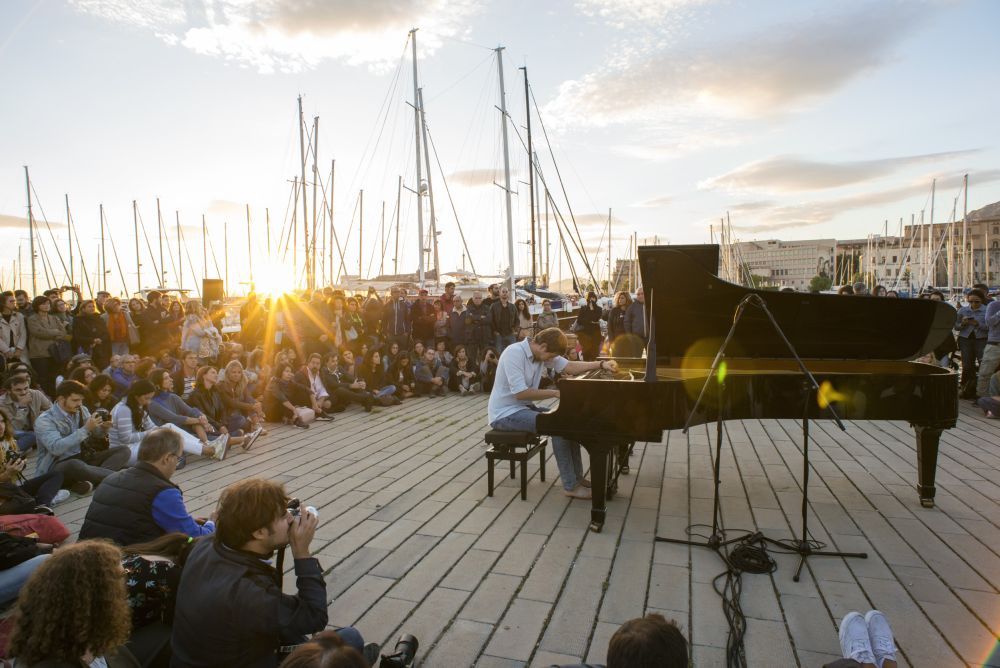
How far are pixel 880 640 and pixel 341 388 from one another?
338 inches

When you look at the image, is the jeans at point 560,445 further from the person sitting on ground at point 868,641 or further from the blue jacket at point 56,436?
the blue jacket at point 56,436

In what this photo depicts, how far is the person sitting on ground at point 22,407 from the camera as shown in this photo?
259 inches

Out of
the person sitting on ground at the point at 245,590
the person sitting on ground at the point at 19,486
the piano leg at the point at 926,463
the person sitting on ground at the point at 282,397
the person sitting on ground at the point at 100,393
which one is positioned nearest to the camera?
the person sitting on ground at the point at 245,590

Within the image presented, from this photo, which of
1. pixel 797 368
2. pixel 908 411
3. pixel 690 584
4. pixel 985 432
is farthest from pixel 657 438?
pixel 985 432

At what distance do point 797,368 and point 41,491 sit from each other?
24.5 feet

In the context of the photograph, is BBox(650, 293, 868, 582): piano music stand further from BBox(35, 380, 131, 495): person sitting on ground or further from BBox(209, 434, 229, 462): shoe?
BBox(35, 380, 131, 495): person sitting on ground

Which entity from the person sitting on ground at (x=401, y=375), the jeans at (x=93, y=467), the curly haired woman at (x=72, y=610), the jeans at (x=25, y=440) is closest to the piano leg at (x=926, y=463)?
the curly haired woman at (x=72, y=610)

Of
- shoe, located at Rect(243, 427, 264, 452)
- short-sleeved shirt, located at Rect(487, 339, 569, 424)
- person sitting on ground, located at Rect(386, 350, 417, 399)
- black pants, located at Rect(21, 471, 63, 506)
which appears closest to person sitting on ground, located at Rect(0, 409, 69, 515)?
black pants, located at Rect(21, 471, 63, 506)

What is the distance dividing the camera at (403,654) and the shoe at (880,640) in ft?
6.93

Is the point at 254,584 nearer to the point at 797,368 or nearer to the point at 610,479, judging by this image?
the point at 610,479

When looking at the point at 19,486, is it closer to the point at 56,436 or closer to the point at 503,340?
the point at 56,436

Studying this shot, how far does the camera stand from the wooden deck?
124 inches

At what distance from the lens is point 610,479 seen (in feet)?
17.9

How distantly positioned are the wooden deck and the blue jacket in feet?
1.84
